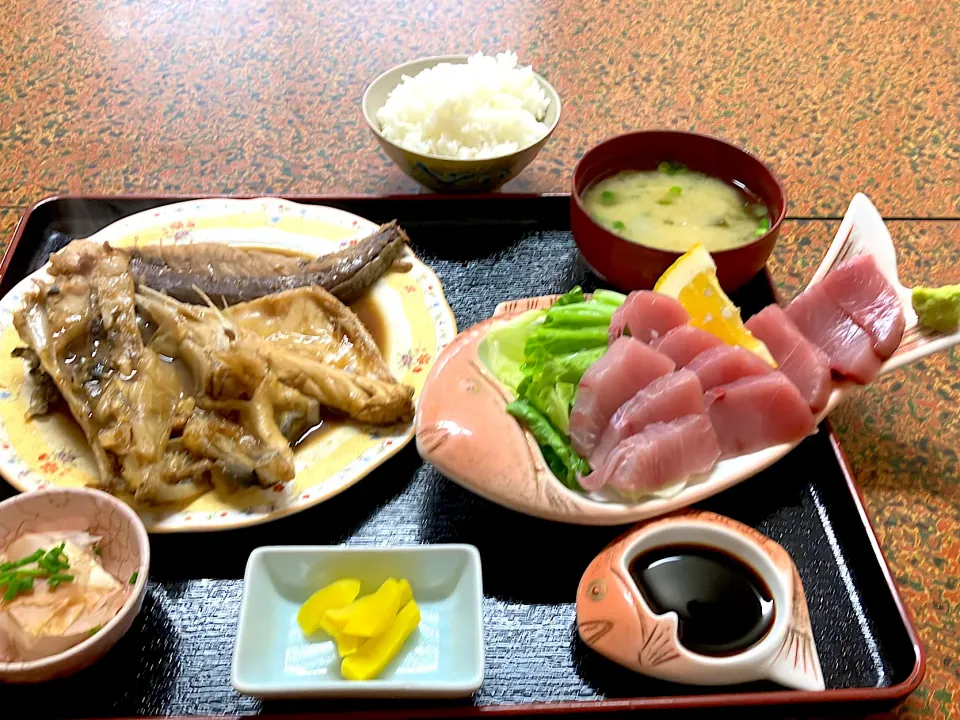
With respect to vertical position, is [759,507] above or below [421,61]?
below

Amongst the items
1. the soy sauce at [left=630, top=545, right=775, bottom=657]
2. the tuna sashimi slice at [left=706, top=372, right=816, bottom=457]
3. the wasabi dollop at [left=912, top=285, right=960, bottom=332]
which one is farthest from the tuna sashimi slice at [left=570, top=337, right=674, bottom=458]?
the wasabi dollop at [left=912, top=285, right=960, bottom=332]

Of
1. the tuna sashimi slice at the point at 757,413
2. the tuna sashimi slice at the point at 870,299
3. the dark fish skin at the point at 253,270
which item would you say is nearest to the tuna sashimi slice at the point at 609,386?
the tuna sashimi slice at the point at 757,413

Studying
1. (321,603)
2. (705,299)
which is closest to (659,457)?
(705,299)

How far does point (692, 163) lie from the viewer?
2.07m

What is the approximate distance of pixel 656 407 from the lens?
141cm

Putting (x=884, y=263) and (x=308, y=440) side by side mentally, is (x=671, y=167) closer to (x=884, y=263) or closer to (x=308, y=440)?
(x=884, y=263)

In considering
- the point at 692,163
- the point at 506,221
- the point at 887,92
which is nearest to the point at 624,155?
the point at 692,163

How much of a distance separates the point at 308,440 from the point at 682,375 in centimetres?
80

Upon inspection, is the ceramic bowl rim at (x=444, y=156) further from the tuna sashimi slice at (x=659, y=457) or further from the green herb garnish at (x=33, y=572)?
the green herb garnish at (x=33, y=572)

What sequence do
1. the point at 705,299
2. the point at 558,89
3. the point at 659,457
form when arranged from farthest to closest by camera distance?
the point at 558,89 → the point at 705,299 → the point at 659,457

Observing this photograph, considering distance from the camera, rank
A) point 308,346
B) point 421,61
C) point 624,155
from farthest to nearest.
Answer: point 421,61 < point 624,155 < point 308,346

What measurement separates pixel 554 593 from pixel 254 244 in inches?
49.1

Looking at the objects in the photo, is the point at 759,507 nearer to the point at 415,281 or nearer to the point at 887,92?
the point at 415,281

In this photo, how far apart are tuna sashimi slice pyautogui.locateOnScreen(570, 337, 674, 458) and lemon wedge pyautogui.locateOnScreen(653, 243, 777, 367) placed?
188 millimetres
